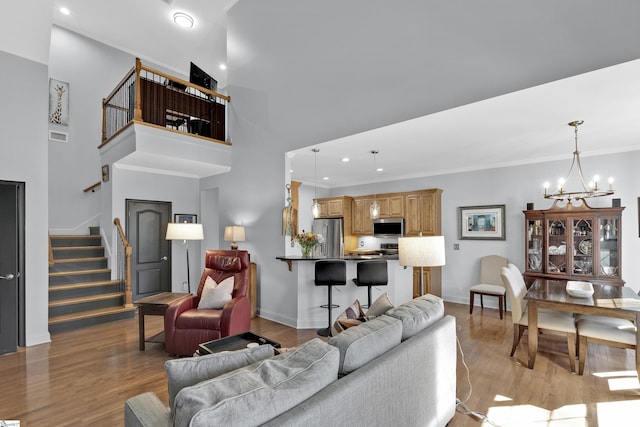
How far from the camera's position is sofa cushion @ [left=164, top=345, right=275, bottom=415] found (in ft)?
4.09

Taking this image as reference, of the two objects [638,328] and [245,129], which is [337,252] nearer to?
[245,129]

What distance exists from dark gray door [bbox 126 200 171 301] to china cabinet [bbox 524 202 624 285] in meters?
6.57

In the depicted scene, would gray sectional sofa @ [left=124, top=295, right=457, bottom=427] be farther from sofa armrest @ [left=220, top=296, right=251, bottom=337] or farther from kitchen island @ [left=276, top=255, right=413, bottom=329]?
kitchen island @ [left=276, top=255, right=413, bottom=329]

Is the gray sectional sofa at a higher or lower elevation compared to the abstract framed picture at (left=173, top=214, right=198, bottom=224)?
lower

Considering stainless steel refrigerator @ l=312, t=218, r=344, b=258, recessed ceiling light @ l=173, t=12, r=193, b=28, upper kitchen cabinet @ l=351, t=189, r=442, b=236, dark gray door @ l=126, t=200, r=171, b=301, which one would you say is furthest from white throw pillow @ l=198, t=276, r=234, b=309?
recessed ceiling light @ l=173, t=12, r=193, b=28

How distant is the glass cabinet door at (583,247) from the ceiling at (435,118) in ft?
2.87

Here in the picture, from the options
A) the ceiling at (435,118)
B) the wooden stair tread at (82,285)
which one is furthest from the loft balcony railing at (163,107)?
the wooden stair tread at (82,285)

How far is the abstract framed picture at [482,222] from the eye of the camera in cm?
550

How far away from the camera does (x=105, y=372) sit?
3.02 metres

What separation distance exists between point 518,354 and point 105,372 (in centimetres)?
435

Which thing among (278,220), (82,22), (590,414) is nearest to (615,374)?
(590,414)

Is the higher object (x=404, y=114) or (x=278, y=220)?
(x=404, y=114)

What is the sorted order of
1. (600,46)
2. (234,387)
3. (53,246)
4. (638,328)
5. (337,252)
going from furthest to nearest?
(337,252), (53,246), (638,328), (600,46), (234,387)

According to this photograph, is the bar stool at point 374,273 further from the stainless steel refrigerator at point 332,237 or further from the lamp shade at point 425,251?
the stainless steel refrigerator at point 332,237
